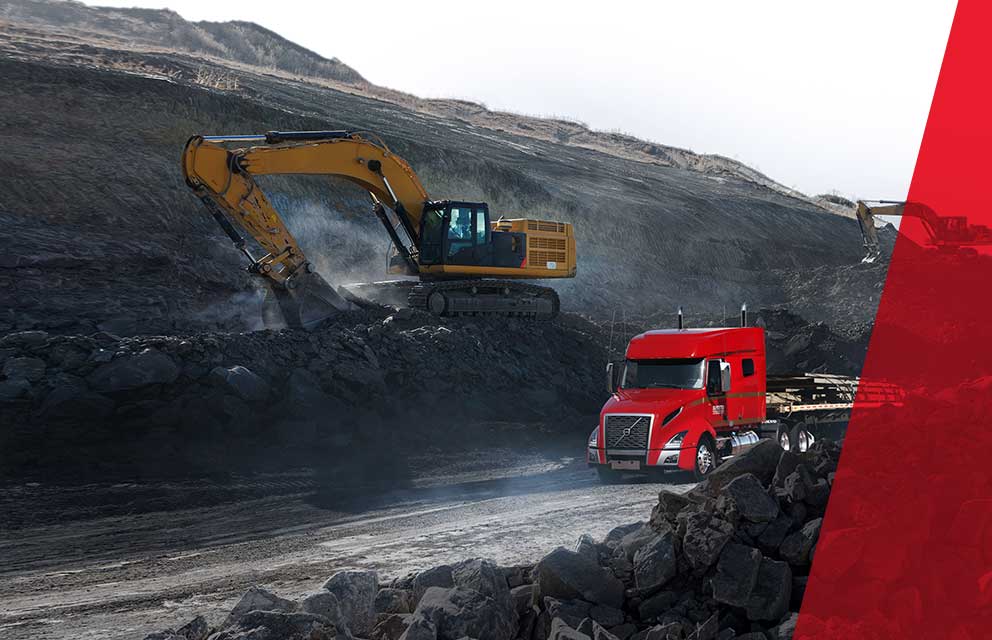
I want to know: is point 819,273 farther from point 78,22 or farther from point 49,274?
point 78,22

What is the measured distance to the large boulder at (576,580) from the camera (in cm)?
709

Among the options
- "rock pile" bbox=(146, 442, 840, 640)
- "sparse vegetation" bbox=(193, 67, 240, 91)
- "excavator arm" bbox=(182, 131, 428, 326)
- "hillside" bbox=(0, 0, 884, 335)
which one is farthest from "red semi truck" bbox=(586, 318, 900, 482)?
"sparse vegetation" bbox=(193, 67, 240, 91)

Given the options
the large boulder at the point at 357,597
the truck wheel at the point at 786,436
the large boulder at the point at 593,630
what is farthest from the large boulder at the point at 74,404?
the truck wheel at the point at 786,436

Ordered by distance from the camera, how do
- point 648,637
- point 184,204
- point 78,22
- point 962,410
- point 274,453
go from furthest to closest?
1. point 78,22
2. point 184,204
3. point 274,453
4. point 962,410
5. point 648,637

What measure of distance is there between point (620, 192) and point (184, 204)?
26.5 metres

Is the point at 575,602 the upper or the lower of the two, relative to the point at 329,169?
lower

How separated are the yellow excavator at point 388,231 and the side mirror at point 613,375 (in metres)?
8.32

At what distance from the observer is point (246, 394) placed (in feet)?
54.9

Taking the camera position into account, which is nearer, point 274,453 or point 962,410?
point 962,410

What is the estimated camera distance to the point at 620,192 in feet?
160

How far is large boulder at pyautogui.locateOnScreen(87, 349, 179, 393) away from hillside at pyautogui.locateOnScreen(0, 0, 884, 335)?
12.5 ft

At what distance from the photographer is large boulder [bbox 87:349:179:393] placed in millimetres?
15688

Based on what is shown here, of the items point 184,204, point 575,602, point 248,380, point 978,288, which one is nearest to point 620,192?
point 978,288
